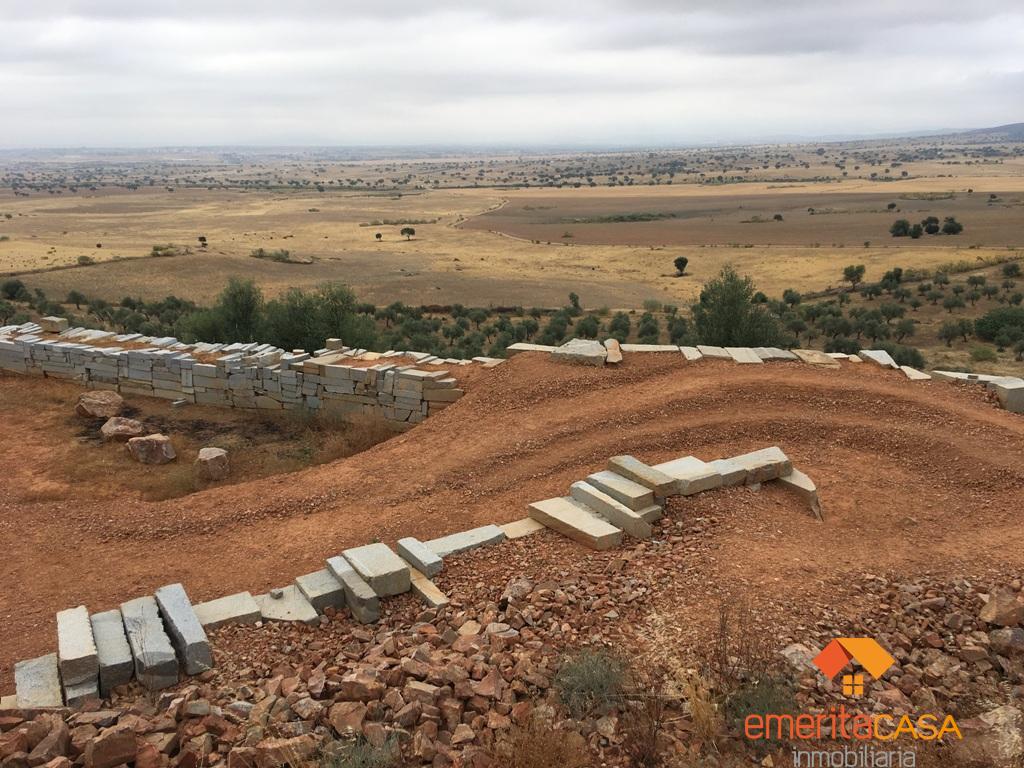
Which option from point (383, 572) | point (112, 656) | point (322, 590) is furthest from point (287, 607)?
point (112, 656)

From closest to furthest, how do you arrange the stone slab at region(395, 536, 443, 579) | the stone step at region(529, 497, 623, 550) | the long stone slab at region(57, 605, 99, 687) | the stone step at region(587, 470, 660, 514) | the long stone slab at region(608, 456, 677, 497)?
the long stone slab at region(57, 605, 99, 687) < the stone slab at region(395, 536, 443, 579) < the stone step at region(529, 497, 623, 550) < the stone step at region(587, 470, 660, 514) < the long stone slab at region(608, 456, 677, 497)

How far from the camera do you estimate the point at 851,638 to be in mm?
6227

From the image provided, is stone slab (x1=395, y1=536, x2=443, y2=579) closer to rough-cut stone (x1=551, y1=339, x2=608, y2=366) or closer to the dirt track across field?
the dirt track across field

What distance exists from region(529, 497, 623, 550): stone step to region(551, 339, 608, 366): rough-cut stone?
499cm

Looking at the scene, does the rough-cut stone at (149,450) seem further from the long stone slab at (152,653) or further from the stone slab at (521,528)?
the stone slab at (521,528)

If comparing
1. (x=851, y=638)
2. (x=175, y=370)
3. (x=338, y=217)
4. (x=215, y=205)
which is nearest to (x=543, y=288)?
(x=175, y=370)

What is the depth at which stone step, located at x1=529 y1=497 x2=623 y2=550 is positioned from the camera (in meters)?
7.77

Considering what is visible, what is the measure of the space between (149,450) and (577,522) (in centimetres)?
818

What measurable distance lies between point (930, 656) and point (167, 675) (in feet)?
20.7

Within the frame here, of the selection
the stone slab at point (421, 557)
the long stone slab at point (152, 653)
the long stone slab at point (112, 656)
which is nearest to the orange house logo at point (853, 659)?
the stone slab at point (421, 557)

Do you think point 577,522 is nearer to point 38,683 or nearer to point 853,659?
point 853,659

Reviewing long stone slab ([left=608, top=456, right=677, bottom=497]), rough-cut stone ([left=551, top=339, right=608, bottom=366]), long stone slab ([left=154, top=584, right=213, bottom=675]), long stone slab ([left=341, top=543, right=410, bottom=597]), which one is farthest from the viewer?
rough-cut stone ([left=551, top=339, right=608, bottom=366])

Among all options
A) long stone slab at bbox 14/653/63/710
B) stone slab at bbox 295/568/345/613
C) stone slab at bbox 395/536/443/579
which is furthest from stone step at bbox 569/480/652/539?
long stone slab at bbox 14/653/63/710

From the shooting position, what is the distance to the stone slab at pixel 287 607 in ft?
22.6
